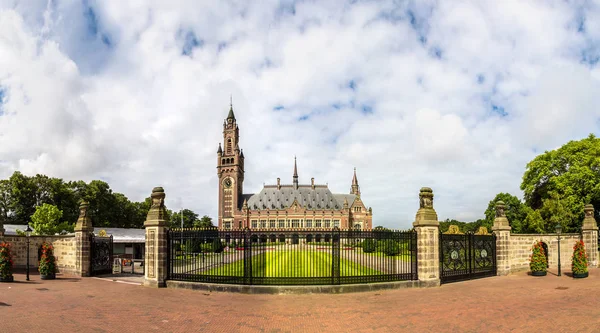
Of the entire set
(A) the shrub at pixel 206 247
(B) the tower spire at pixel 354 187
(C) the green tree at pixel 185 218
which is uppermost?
(B) the tower spire at pixel 354 187

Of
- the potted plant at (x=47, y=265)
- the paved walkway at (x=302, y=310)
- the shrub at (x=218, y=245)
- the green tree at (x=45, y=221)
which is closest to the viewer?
the paved walkway at (x=302, y=310)

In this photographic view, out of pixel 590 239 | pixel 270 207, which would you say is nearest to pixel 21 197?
pixel 270 207

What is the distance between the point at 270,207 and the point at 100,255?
7538 cm

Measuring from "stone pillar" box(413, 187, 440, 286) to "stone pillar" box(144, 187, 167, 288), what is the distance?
10.4 metres

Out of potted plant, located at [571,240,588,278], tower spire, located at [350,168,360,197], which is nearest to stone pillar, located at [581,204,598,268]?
potted plant, located at [571,240,588,278]

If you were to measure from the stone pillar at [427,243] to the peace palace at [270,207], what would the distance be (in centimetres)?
7563

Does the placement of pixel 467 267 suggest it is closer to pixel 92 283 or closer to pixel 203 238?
pixel 203 238

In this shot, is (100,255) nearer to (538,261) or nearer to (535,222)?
(538,261)

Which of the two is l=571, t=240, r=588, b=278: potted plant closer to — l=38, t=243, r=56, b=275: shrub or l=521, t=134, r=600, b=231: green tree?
l=521, t=134, r=600, b=231: green tree

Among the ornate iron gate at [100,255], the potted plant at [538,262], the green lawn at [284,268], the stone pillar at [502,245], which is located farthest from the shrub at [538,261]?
the ornate iron gate at [100,255]

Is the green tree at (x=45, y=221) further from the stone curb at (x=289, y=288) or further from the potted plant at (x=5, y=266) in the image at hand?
the stone curb at (x=289, y=288)

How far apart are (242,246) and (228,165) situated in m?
79.9

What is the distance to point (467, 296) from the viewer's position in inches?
529

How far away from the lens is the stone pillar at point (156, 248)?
15.7 metres
